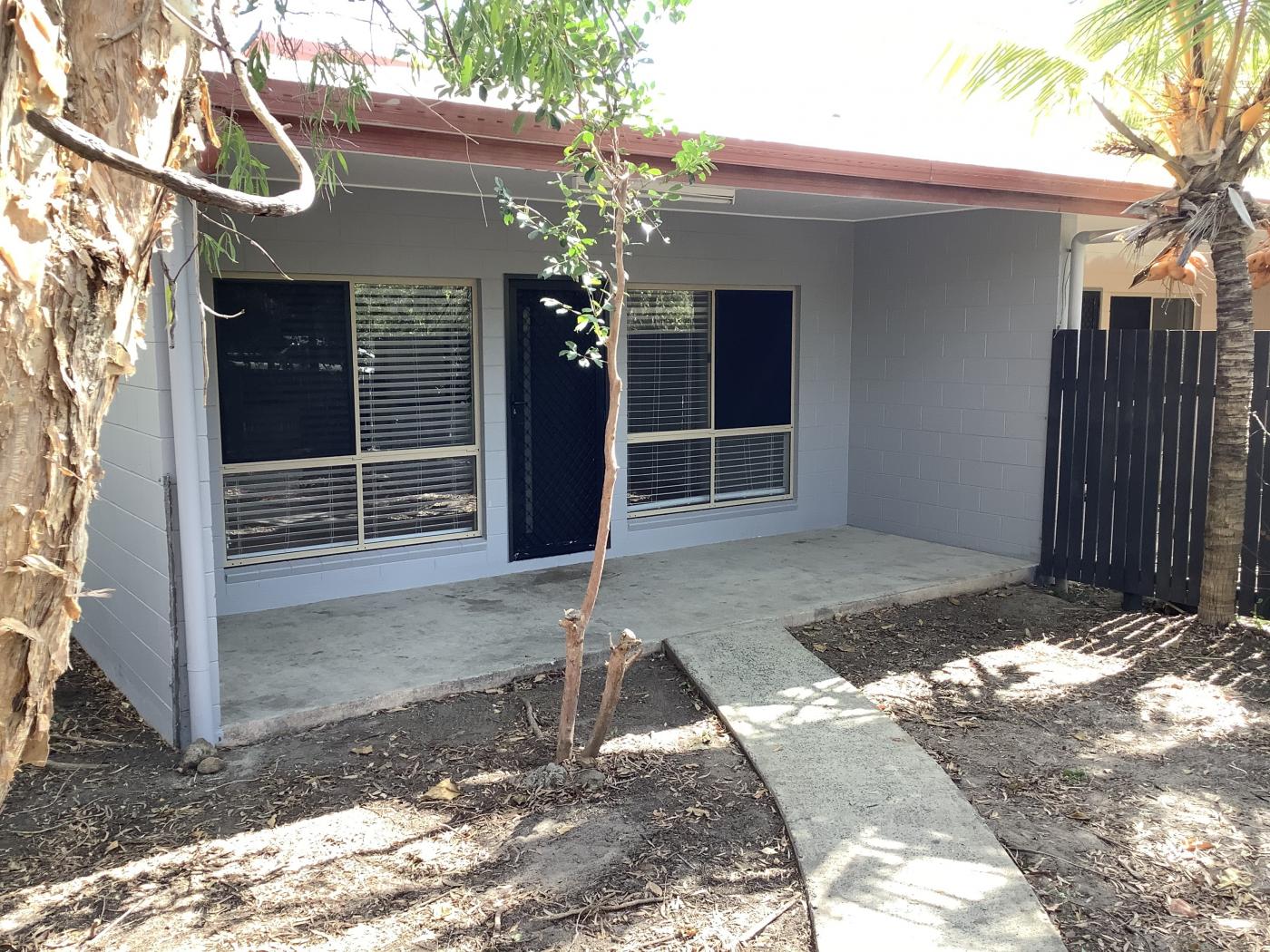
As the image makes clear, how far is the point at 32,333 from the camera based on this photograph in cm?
144

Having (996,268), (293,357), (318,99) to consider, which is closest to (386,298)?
(293,357)

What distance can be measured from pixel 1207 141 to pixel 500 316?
4.73 m

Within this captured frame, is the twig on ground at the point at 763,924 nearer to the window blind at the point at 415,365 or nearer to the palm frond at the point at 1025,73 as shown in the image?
the window blind at the point at 415,365

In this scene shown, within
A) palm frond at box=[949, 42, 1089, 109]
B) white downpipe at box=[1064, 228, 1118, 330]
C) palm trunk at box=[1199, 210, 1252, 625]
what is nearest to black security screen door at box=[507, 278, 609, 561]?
palm frond at box=[949, 42, 1089, 109]

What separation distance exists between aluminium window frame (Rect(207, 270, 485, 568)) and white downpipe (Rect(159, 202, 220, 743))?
6.65ft

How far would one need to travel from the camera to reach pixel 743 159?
5887 millimetres

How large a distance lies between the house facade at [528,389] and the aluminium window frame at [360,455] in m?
0.02

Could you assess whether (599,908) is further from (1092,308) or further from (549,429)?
(1092,308)

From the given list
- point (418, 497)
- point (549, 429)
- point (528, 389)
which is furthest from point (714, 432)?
point (418, 497)

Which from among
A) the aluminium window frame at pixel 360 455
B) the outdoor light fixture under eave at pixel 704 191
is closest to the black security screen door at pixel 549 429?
the aluminium window frame at pixel 360 455

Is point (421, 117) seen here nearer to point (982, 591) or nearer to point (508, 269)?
point (508, 269)

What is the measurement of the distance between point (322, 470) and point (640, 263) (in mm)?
2907

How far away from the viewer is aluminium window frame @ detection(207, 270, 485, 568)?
22.4ft

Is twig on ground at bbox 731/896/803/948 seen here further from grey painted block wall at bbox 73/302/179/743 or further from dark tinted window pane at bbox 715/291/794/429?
dark tinted window pane at bbox 715/291/794/429
